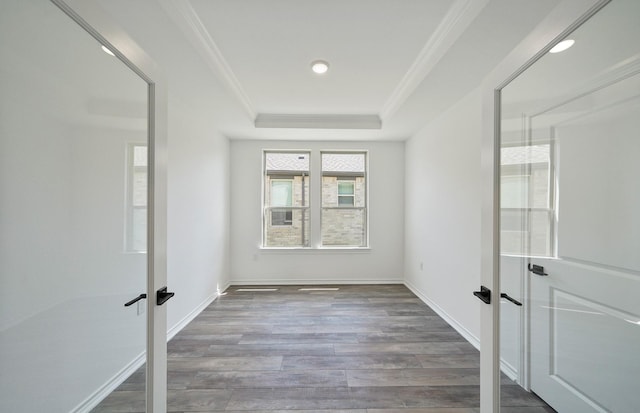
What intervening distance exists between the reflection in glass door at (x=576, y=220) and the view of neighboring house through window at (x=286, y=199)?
3471mm

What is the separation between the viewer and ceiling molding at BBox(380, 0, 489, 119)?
59.2 inches

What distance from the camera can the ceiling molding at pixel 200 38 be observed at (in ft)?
4.98

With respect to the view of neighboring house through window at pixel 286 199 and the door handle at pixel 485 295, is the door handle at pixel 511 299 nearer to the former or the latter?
the door handle at pixel 485 295

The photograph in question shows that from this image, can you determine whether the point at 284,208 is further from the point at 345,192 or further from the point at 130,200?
the point at 130,200

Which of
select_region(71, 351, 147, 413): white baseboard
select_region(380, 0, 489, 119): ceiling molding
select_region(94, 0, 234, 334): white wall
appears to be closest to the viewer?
select_region(71, 351, 147, 413): white baseboard

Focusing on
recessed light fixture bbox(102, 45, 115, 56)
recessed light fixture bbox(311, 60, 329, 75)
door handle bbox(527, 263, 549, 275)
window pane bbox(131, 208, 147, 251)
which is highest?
recessed light fixture bbox(311, 60, 329, 75)

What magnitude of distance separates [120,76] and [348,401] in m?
2.27

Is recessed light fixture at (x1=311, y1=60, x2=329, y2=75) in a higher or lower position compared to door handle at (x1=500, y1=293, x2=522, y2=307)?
higher

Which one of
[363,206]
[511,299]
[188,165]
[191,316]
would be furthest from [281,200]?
[511,299]

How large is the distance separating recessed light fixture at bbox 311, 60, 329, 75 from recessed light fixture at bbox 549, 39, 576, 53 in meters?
1.67

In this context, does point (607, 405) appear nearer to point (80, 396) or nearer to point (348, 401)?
point (348, 401)

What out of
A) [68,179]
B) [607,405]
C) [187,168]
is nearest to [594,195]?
[607,405]

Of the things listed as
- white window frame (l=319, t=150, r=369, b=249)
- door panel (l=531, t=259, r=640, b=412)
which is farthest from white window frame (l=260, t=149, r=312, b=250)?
door panel (l=531, t=259, r=640, b=412)

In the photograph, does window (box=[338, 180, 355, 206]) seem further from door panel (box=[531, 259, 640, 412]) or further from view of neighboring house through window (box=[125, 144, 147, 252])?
view of neighboring house through window (box=[125, 144, 147, 252])
